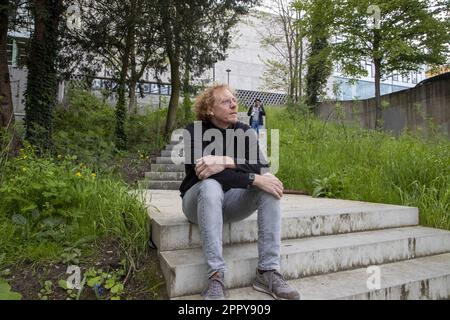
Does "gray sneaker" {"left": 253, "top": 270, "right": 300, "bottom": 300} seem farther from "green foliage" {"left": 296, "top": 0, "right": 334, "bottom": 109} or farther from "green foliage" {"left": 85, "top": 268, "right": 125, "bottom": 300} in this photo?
"green foliage" {"left": 296, "top": 0, "right": 334, "bottom": 109}

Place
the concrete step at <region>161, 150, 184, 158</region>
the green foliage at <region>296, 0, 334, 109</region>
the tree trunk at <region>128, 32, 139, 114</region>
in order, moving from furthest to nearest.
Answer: the green foliage at <region>296, 0, 334, 109</region> → the tree trunk at <region>128, 32, 139, 114</region> → the concrete step at <region>161, 150, 184, 158</region>

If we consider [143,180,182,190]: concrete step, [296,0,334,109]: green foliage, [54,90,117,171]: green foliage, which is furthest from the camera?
[296,0,334,109]: green foliage

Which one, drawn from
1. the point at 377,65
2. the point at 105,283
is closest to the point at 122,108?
the point at 105,283

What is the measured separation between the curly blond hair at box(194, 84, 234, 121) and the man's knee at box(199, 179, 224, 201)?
0.59 meters

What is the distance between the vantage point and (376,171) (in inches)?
157

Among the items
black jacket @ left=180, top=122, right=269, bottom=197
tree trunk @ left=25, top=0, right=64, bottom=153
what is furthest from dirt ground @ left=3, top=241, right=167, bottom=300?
tree trunk @ left=25, top=0, right=64, bottom=153

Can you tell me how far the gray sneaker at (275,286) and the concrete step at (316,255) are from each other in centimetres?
10

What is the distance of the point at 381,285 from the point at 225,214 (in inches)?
43.0

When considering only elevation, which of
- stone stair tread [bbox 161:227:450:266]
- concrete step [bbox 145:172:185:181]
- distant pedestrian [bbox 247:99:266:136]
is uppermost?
distant pedestrian [bbox 247:99:266:136]

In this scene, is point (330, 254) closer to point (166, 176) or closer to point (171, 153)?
point (166, 176)

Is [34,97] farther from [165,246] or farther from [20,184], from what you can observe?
[165,246]

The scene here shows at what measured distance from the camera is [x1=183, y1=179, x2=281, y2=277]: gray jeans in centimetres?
188
